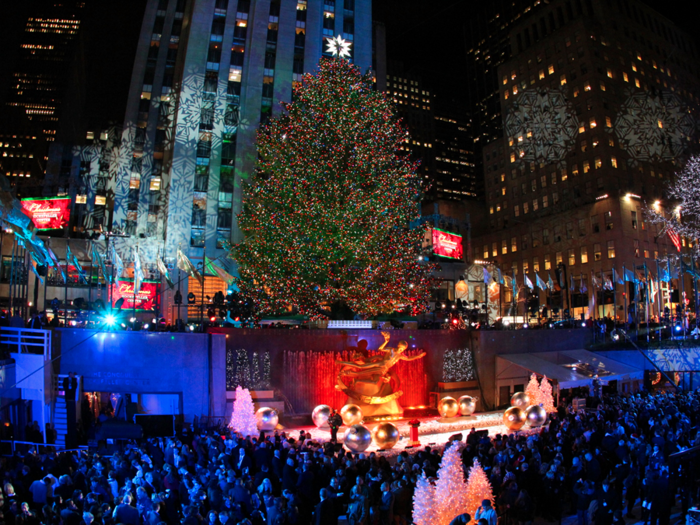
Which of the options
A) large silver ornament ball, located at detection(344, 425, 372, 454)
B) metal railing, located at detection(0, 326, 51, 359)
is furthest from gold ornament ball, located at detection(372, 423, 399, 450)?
metal railing, located at detection(0, 326, 51, 359)

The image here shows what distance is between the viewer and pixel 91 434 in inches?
701

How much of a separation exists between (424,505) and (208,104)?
145 ft

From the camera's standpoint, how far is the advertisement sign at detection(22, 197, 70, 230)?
127ft

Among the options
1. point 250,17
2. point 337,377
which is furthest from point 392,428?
point 250,17

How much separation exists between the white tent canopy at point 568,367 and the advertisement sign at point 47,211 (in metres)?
31.2

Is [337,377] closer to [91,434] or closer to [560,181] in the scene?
[91,434]

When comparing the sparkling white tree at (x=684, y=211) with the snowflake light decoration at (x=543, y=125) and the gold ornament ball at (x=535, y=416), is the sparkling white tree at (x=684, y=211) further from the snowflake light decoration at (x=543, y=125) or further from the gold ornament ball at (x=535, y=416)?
the gold ornament ball at (x=535, y=416)

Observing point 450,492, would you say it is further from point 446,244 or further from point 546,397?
point 446,244

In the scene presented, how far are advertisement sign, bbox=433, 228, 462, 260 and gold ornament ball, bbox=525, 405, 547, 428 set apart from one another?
1282 inches

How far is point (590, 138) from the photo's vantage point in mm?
72062

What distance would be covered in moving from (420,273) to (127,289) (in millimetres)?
23095

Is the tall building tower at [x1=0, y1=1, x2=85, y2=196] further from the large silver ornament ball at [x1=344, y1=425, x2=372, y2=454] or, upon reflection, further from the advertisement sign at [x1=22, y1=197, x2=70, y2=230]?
the large silver ornament ball at [x1=344, y1=425, x2=372, y2=454]

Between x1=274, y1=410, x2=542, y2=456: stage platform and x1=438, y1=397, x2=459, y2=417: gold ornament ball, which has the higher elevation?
x1=438, y1=397, x2=459, y2=417: gold ornament ball

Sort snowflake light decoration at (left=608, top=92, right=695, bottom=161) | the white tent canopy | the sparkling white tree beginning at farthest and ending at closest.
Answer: the sparkling white tree → snowflake light decoration at (left=608, top=92, right=695, bottom=161) → the white tent canopy
